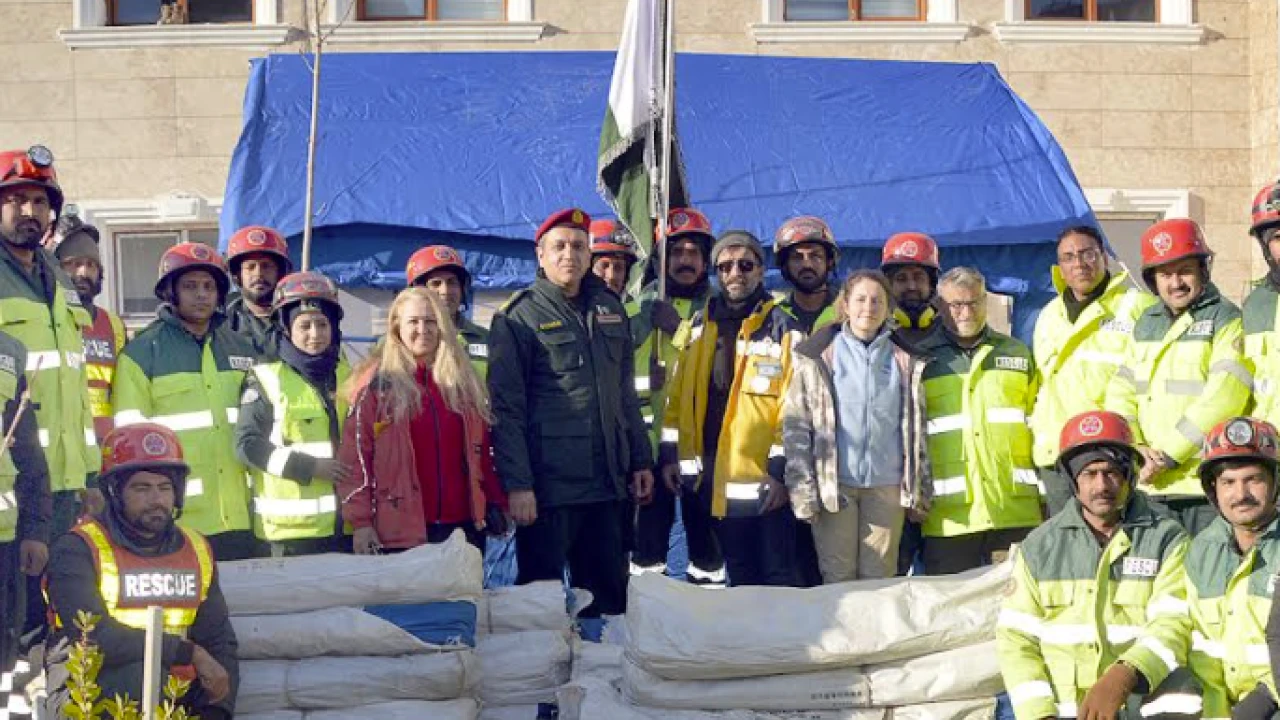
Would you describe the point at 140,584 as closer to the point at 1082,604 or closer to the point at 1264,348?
the point at 1082,604

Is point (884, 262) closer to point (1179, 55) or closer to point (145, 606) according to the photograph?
point (145, 606)

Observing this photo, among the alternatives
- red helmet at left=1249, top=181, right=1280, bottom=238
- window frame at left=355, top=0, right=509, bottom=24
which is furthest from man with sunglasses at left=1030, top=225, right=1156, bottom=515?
window frame at left=355, top=0, right=509, bottom=24

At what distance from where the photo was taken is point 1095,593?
19.9ft

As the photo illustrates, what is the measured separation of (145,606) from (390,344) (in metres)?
1.66

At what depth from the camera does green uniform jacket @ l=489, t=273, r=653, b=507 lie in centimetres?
754

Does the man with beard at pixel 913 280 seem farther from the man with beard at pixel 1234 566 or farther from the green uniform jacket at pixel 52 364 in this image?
the green uniform jacket at pixel 52 364

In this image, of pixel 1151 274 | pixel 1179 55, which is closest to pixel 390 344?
pixel 1151 274

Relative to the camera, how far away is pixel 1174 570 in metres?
6.01

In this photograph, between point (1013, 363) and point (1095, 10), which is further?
point (1095, 10)

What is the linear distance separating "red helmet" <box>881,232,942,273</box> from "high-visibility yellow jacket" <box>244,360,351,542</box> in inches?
96.9

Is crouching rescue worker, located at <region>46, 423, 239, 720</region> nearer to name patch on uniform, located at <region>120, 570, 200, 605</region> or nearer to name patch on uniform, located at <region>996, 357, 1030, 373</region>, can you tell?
name patch on uniform, located at <region>120, 570, 200, 605</region>

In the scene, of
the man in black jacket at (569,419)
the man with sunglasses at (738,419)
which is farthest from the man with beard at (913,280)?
the man in black jacket at (569,419)

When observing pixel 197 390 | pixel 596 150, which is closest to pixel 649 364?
pixel 197 390

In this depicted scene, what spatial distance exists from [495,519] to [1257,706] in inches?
121
